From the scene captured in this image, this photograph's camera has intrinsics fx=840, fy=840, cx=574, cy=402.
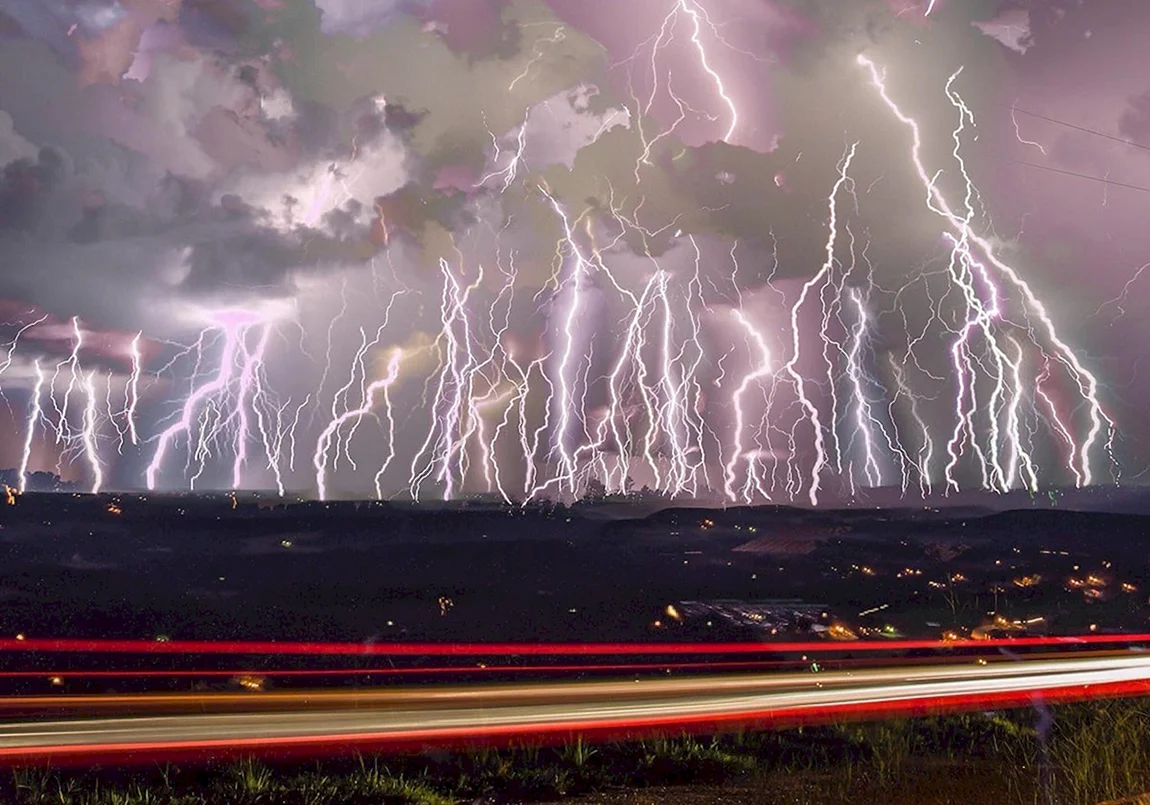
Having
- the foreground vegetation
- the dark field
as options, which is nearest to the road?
the foreground vegetation

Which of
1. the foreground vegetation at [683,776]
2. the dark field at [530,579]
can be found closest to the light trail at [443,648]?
the dark field at [530,579]

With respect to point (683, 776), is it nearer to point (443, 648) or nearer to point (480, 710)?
point (480, 710)

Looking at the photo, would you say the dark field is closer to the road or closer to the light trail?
the light trail

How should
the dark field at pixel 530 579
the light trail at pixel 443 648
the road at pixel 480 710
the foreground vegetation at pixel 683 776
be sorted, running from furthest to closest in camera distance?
the dark field at pixel 530 579 < the light trail at pixel 443 648 < the road at pixel 480 710 < the foreground vegetation at pixel 683 776

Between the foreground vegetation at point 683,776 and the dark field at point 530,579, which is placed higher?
the foreground vegetation at point 683,776

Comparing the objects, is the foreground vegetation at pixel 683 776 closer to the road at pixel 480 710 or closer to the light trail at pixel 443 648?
the road at pixel 480 710

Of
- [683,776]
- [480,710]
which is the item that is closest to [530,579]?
[480,710]
